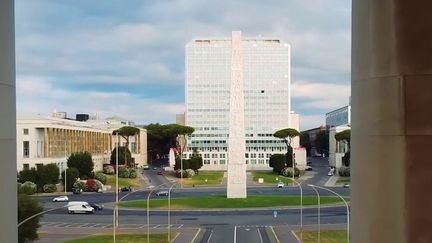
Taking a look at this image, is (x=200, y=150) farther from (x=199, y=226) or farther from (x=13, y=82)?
(x=13, y=82)

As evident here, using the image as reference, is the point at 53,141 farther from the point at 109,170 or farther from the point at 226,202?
the point at 226,202

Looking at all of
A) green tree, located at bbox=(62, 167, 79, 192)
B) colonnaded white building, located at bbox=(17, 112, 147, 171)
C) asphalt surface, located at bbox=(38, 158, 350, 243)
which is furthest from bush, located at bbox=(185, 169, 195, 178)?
asphalt surface, located at bbox=(38, 158, 350, 243)

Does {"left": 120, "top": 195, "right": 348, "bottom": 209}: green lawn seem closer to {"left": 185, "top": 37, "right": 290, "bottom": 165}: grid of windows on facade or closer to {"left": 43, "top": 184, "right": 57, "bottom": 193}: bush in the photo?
{"left": 43, "top": 184, "right": 57, "bottom": 193}: bush

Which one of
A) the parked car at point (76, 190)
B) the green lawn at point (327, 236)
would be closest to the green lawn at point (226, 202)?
the parked car at point (76, 190)

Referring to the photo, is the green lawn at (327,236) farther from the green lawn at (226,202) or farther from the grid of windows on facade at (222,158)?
the grid of windows on facade at (222,158)

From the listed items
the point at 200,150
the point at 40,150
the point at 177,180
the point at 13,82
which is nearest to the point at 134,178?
the point at 177,180
